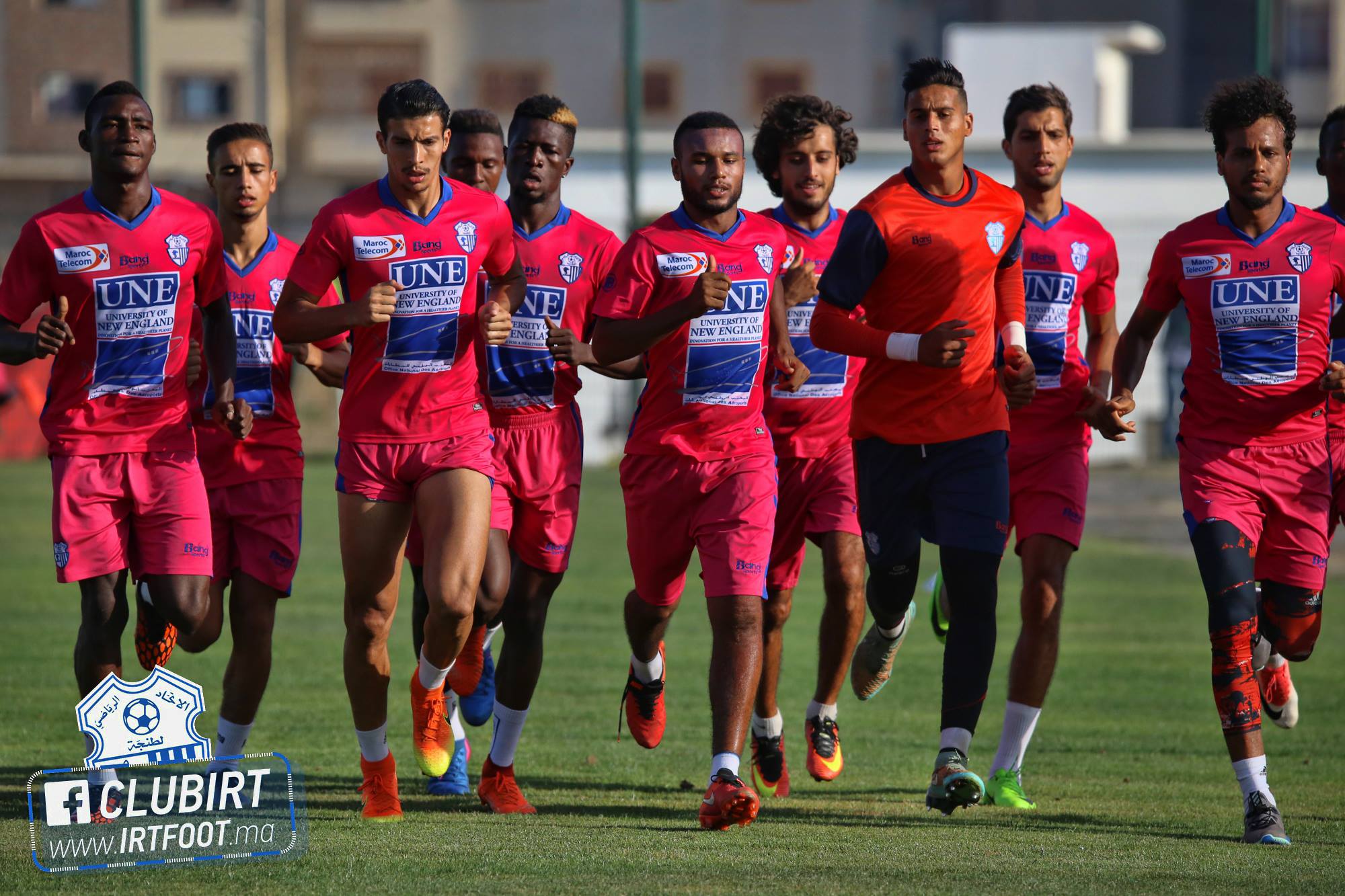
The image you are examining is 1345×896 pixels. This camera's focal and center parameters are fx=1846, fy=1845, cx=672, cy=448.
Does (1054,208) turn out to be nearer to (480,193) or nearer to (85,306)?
(480,193)

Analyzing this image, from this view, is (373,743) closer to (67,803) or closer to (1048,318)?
(67,803)

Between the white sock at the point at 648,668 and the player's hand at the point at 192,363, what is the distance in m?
2.17

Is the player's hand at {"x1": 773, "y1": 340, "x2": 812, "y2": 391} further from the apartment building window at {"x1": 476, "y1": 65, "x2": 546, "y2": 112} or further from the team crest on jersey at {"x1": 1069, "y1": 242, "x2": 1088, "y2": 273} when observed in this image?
the apartment building window at {"x1": 476, "y1": 65, "x2": 546, "y2": 112}

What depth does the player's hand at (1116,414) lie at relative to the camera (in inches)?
299

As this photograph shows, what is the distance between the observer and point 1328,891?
5.82 m

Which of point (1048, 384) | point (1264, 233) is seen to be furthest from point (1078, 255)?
point (1264, 233)

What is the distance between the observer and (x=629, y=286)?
7301 millimetres

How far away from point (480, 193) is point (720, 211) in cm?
96

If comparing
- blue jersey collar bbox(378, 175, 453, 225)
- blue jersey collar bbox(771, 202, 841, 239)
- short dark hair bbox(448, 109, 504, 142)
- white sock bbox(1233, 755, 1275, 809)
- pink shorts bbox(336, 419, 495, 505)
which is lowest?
white sock bbox(1233, 755, 1275, 809)

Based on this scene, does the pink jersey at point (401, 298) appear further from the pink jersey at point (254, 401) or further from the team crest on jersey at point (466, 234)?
the pink jersey at point (254, 401)

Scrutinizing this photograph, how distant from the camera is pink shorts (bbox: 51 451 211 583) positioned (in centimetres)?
713

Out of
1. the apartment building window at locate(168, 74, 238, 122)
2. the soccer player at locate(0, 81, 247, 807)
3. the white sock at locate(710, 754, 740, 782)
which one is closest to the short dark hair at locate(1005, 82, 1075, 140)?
the white sock at locate(710, 754, 740, 782)

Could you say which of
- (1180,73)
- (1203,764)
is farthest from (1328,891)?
(1180,73)

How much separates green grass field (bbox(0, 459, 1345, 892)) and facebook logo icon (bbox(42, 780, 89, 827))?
5.3 inches
